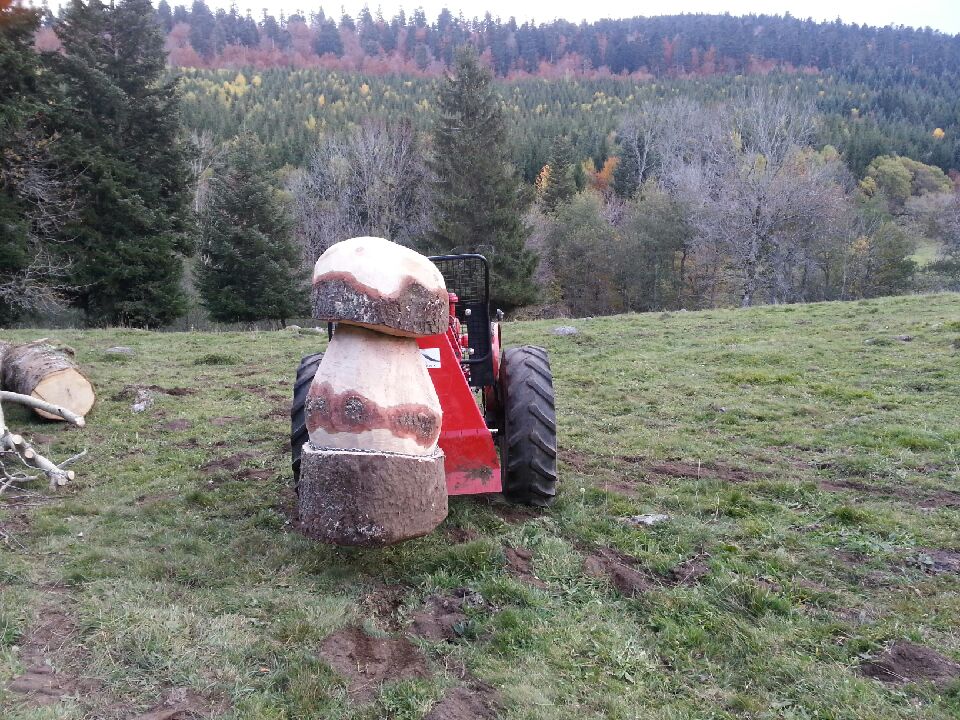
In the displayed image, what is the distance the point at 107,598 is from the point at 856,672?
147 inches

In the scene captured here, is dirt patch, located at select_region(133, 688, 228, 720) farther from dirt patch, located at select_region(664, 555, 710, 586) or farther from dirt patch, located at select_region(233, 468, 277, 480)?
dirt patch, located at select_region(233, 468, 277, 480)

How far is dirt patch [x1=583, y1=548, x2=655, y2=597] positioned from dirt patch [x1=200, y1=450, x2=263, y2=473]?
355cm

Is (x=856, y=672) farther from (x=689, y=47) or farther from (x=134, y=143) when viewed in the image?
(x=689, y=47)

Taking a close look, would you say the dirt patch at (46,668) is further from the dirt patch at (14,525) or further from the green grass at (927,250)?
the green grass at (927,250)

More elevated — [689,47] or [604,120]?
[689,47]

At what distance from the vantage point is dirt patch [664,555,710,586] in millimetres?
3938

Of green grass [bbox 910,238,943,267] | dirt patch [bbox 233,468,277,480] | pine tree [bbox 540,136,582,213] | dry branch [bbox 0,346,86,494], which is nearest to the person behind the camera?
dry branch [bbox 0,346,86,494]

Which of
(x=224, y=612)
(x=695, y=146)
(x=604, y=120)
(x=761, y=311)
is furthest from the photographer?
(x=604, y=120)

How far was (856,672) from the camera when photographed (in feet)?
10.2

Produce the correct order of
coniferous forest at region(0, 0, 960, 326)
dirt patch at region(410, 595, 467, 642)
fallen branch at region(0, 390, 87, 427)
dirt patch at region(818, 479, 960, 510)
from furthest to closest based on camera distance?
coniferous forest at region(0, 0, 960, 326), fallen branch at region(0, 390, 87, 427), dirt patch at region(818, 479, 960, 510), dirt patch at region(410, 595, 467, 642)

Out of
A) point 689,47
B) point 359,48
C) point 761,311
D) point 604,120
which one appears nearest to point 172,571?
point 761,311

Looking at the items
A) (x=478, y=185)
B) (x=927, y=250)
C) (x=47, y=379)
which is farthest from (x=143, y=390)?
(x=927, y=250)

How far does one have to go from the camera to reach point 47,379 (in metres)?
7.47

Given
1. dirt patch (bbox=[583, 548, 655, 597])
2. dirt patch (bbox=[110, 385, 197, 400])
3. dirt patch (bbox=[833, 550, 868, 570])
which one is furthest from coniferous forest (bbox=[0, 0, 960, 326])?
dirt patch (bbox=[833, 550, 868, 570])
